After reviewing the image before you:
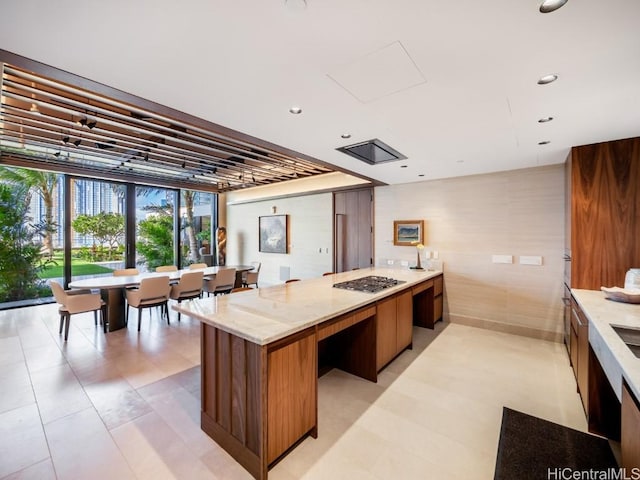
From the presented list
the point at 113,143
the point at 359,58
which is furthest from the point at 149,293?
the point at 359,58

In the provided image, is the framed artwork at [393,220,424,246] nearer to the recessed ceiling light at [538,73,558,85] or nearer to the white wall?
the white wall

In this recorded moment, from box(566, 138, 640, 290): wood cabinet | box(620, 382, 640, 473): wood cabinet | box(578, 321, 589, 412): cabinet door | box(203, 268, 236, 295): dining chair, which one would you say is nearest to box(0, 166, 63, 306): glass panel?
box(203, 268, 236, 295): dining chair

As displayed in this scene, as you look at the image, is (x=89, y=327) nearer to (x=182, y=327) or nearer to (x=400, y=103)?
(x=182, y=327)

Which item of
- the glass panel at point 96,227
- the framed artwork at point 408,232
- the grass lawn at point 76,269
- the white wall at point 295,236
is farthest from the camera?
the white wall at point 295,236

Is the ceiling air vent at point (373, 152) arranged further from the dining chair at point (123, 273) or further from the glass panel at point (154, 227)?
the glass panel at point (154, 227)

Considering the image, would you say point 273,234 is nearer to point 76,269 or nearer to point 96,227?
point 96,227

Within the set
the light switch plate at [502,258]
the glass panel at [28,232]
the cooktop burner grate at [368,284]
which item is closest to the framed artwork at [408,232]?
the light switch plate at [502,258]

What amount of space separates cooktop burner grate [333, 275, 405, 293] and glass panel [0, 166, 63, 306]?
6.33 meters

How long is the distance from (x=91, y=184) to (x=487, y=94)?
755cm

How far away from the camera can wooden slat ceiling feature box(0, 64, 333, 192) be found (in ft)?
8.97

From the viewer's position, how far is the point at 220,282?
209 inches

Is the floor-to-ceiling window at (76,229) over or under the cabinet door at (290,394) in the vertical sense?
over

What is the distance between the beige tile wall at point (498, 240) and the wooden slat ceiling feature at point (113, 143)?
2262 millimetres

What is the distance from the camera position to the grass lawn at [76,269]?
5695mm
